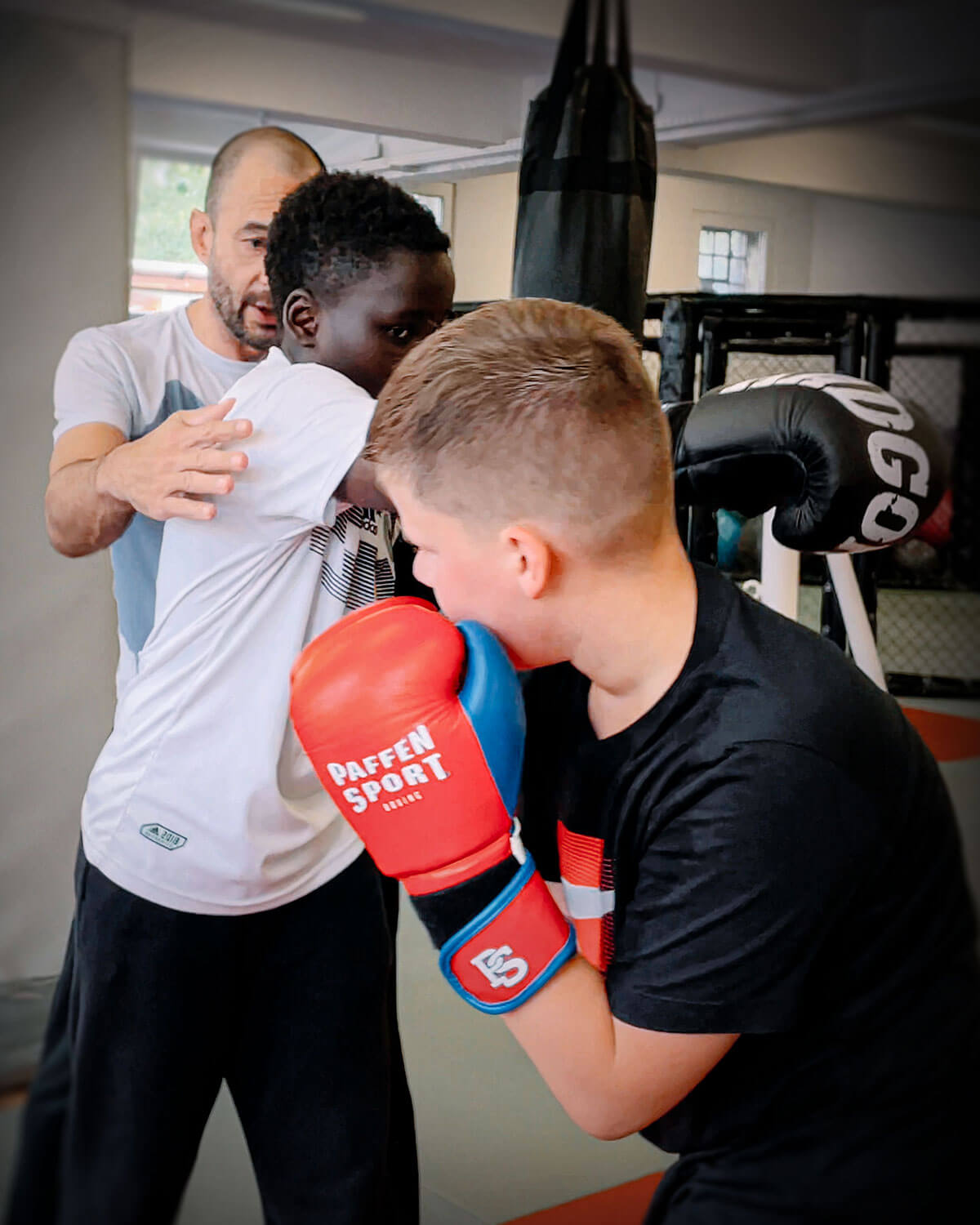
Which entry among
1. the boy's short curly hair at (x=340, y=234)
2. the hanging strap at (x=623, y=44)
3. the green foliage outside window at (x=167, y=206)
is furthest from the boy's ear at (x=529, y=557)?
the green foliage outside window at (x=167, y=206)

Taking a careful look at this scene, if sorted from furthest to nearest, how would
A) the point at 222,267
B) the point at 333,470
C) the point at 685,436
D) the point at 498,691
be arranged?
the point at 222,267, the point at 685,436, the point at 333,470, the point at 498,691

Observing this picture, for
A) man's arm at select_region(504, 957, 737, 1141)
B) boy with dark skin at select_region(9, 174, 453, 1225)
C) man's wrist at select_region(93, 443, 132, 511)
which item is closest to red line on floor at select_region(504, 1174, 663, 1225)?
boy with dark skin at select_region(9, 174, 453, 1225)

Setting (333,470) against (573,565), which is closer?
(573,565)

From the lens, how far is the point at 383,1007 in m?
1.12

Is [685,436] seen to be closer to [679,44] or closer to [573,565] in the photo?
[573,565]

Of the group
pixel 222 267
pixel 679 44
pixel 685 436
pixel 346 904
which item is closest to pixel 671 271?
pixel 679 44

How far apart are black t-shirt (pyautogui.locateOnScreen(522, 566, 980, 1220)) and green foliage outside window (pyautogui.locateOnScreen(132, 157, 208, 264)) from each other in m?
0.64

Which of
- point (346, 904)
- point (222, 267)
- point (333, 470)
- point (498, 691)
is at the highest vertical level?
point (222, 267)

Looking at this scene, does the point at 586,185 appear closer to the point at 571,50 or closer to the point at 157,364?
the point at 571,50

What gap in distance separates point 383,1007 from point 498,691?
18.8 inches

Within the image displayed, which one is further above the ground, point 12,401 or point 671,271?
point 671,271

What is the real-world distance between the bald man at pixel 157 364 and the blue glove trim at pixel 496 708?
44 cm

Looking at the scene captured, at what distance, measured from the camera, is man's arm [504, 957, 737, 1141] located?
0.76 meters

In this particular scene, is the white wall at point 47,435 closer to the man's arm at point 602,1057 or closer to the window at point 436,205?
the window at point 436,205
